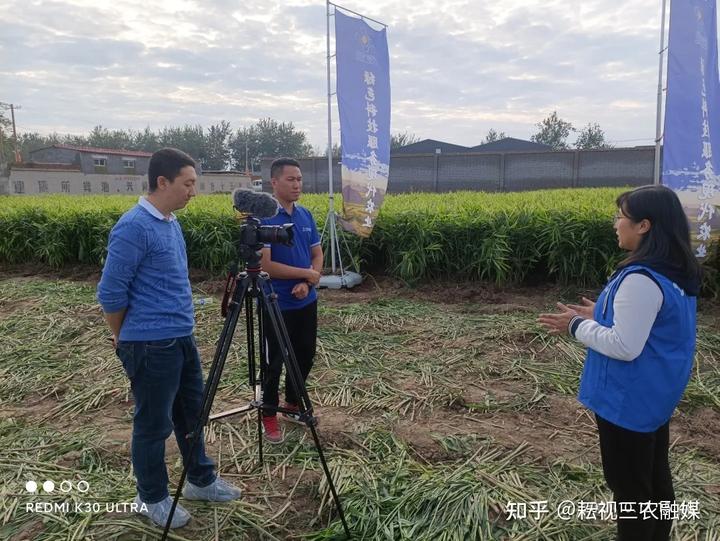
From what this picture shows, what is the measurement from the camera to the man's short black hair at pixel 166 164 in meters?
2.07

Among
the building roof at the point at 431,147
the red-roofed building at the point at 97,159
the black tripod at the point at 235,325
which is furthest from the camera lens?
the red-roofed building at the point at 97,159

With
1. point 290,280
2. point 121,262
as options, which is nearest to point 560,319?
point 290,280

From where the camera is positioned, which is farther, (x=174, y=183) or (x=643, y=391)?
(x=174, y=183)

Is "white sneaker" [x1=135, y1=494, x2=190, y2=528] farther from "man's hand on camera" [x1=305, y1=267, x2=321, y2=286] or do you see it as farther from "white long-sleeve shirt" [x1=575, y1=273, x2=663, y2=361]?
"white long-sleeve shirt" [x1=575, y1=273, x2=663, y2=361]

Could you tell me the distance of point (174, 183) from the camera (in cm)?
209

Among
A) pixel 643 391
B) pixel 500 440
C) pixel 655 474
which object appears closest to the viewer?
pixel 643 391

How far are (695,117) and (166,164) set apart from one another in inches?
204

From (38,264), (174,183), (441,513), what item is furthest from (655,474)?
(38,264)

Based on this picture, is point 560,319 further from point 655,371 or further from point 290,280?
point 290,280

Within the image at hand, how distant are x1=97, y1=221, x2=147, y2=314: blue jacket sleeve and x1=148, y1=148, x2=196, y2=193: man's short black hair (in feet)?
0.72

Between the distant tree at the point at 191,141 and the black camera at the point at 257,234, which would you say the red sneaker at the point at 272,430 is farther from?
the distant tree at the point at 191,141

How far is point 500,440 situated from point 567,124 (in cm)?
5738

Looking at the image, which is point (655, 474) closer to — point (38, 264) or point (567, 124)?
point (38, 264)

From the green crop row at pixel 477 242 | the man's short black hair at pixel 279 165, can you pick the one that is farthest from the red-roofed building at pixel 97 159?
the man's short black hair at pixel 279 165
